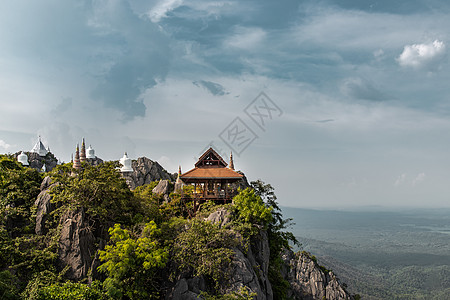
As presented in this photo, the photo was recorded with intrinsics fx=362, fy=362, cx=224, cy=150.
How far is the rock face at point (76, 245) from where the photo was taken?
15945 mm

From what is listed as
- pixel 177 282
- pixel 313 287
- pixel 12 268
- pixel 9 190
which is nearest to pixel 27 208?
pixel 9 190

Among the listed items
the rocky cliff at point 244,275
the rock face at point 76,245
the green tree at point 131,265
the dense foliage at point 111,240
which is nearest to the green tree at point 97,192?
the dense foliage at point 111,240

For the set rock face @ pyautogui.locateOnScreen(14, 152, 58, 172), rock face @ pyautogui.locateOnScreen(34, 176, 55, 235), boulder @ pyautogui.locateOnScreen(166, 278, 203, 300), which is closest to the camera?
boulder @ pyautogui.locateOnScreen(166, 278, 203, 300)

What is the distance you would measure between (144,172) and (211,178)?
21.4 metres

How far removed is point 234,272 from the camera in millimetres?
17000

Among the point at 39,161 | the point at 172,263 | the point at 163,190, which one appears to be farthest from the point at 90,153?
the point at 172,263

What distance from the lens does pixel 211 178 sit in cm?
2366

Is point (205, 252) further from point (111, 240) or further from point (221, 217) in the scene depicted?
point (111, 240)

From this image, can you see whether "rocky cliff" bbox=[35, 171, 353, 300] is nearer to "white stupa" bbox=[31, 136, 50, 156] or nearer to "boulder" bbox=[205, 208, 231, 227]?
"boulder" bbox=[205, 208, 231, 227]

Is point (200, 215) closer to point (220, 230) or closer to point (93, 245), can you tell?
point (220, 230)

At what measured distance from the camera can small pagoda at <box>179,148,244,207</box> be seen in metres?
23.6

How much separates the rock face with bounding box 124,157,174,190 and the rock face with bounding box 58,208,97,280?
24851 mm

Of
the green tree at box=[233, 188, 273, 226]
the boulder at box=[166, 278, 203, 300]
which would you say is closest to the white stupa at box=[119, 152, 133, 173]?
the green tree at box=[233, 188, 273, 226]

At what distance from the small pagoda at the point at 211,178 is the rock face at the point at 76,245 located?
780 centimetres
